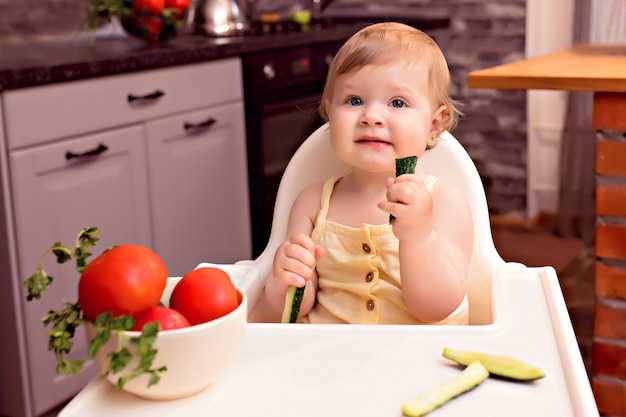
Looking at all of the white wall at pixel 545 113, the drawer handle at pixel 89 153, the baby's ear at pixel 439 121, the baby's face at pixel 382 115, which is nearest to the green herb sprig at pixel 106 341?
the baby's face at pixel 382 115

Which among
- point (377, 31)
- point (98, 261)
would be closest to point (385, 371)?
point (98, 261)

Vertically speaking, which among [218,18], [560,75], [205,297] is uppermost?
[218,18]

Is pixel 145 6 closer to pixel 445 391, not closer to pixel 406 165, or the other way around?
pixel 406 165

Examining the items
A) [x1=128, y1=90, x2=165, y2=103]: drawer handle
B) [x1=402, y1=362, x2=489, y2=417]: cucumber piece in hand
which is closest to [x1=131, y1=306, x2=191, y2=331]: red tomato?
[x1=402, y1=362, x2=489, y2=417]: cucumber piece in hand

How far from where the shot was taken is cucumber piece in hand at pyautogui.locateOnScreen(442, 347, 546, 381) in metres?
0.84

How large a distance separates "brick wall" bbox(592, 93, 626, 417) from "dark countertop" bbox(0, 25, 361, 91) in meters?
1.22

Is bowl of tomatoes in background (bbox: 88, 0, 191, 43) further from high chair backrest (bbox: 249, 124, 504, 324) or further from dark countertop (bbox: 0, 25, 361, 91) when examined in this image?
high chair backrest (bbox: 249, 124, 504, 324)

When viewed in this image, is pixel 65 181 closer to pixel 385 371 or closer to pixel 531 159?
pixel 385 371

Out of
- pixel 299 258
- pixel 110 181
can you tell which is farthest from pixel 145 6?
pixel 299 258

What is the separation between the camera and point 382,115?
1.19 metres

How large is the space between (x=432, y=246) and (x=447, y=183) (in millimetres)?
263

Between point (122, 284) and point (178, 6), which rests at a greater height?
point (178, 6)

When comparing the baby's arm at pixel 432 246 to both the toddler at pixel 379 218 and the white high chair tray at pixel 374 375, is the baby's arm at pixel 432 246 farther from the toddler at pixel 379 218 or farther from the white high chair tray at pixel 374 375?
the white high chair tray at pixel 374 375

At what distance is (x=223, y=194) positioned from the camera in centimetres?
281
